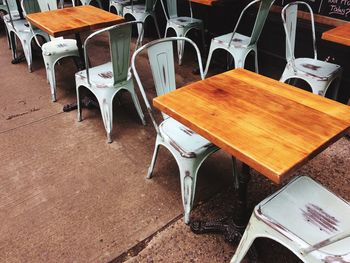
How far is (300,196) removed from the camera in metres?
1.50

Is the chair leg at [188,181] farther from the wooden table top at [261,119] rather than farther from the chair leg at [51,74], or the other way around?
the chair leg at [51,74]

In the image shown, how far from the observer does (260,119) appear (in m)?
1.41

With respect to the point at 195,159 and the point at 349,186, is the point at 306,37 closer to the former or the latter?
the point at 349,186

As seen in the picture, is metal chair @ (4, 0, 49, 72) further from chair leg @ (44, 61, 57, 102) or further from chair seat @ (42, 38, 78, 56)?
chair leg @ (44, 61, 57, 102)

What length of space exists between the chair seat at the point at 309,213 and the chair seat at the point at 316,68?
1514 mm

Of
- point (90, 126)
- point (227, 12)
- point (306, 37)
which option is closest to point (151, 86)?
point (90, 126)

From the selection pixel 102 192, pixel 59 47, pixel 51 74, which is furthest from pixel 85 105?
pixel 102 192

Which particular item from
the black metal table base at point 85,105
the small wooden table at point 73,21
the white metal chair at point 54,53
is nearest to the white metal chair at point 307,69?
the small wooden table at point 73,21

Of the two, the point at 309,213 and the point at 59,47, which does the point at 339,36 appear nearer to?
the point at 309,213

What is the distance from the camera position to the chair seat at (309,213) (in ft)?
4.26

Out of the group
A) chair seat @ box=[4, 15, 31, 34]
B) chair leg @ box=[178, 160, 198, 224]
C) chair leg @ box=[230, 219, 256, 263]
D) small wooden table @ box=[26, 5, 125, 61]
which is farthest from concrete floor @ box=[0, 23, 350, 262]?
chair seat @ box=[4, 15, 31, 34]

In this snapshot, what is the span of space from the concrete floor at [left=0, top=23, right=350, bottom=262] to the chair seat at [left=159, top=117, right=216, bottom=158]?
50 cm

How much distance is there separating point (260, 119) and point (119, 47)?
5.03ft

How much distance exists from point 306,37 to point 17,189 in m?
3.32
